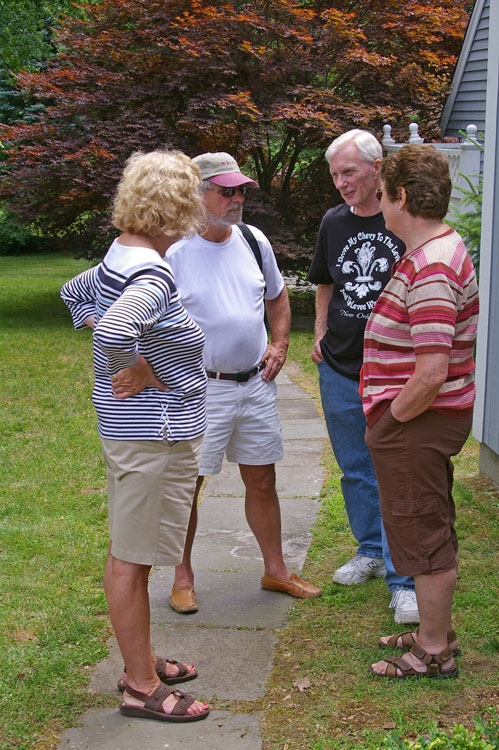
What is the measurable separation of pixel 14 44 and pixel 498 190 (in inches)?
587

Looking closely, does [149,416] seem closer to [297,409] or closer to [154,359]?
[154,359]

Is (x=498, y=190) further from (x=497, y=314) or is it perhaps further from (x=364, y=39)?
(x=364, y=39)

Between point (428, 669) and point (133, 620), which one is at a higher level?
point (133, 620)

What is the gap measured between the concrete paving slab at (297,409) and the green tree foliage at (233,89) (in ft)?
13.1

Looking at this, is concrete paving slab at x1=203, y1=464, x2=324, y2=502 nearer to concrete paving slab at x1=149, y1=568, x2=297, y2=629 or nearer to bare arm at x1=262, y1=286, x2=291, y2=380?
concrete paving slab at x1=149, y1=568, x2=297, y2=629

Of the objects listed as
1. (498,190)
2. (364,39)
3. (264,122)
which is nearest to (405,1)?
(364,39)

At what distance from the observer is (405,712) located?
286 cm

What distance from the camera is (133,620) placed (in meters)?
2.83

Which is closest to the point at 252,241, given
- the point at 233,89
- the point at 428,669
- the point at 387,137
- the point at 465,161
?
the point at 428,669

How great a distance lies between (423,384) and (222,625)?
1.49 metres

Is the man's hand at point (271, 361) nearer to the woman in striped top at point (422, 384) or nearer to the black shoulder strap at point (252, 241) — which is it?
the black shoulder strap at point (252, 241)

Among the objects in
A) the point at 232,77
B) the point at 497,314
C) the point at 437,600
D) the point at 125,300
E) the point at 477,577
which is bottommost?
the point at 477,577

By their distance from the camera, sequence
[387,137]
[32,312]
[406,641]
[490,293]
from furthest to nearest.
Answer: [32,312] → [387,137] → [490,293] → [406,641]

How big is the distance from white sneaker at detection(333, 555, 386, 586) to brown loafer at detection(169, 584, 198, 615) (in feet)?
2.21
